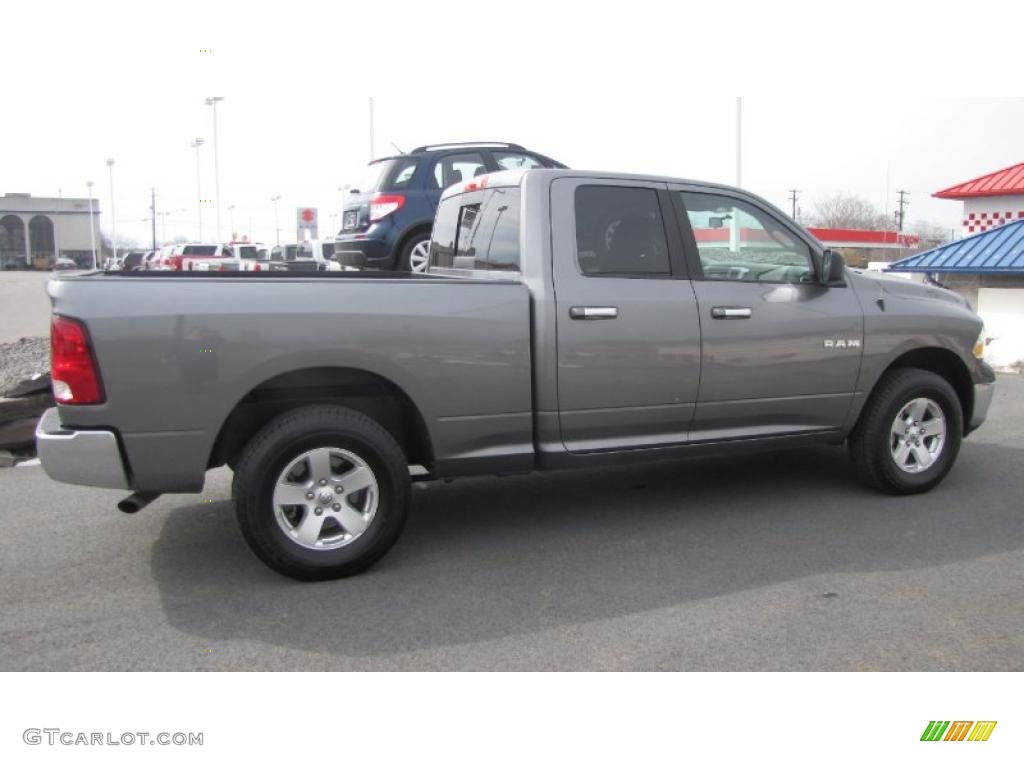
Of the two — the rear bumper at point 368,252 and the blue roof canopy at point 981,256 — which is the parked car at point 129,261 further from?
the blue roof canopy at point 981,256

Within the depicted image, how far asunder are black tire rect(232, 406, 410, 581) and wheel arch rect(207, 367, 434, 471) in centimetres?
15

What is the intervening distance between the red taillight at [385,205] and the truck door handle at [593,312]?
16.8ft

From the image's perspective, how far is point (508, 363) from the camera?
14.8 ft

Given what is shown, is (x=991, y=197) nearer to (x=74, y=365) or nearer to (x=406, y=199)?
(x=406, y=199)

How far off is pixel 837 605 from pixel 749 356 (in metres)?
1.62

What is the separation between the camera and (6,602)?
13.3 feet

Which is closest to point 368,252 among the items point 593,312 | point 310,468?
point 593,312

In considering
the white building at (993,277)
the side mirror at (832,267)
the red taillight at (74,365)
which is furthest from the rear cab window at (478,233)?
the white building at (993,277)

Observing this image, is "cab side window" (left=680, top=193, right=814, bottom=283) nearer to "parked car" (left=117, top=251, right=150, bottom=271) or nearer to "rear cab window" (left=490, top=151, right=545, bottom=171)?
"rear cab window" (left=490, top=151, right=545, bottom=171)

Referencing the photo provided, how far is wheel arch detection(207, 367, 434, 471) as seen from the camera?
4273mm

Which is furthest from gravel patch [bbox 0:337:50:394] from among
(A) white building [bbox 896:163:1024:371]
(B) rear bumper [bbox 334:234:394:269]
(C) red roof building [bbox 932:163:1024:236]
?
(C) red roof building [bbox 932:163:1024:236]

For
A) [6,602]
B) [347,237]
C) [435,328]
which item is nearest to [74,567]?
[6,602]

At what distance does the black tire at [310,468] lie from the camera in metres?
4.08

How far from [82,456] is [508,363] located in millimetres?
2041
